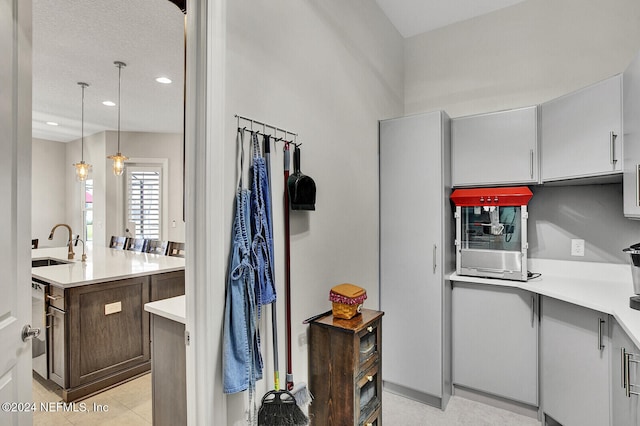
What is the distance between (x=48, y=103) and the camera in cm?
486

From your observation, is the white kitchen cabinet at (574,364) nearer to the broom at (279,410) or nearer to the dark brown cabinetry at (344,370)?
the dark brown cabinetry at (344,370)

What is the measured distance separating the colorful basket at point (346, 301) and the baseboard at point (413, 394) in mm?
1140

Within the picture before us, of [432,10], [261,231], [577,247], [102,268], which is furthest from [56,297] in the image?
[577,247]

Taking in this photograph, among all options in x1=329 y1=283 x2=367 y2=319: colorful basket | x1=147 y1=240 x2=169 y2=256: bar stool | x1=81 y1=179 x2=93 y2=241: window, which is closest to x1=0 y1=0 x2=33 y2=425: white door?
A: x1=329 y1=283 x2=367 y2=319: colorful basket

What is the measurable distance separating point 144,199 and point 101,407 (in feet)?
15.8

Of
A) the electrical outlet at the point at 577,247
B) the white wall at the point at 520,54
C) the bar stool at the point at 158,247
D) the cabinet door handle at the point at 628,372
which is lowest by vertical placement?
the cabinet door handle at the point at 628,372

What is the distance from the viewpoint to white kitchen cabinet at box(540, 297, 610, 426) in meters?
1.83

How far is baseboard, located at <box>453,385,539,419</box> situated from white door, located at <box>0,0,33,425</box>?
2.67 metres

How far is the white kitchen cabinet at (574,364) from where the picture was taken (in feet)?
6.00

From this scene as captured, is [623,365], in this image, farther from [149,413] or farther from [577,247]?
[149,413]

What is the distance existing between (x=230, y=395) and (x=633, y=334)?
171cm

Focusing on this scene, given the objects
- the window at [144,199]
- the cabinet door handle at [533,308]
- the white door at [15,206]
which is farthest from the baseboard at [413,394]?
the window at [144,199]

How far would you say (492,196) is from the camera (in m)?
2.52

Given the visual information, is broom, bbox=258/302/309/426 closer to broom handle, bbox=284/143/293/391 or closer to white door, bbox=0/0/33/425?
broom handle, bbox=284/143/293/391
